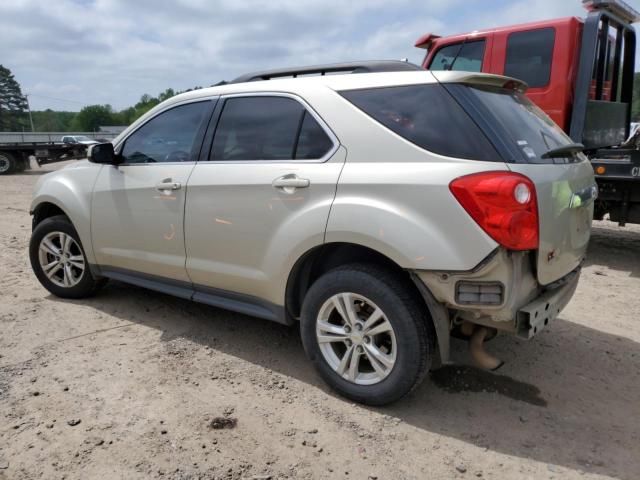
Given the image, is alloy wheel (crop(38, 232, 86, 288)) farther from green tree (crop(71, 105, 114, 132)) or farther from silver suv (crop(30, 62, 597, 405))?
green tree (crop(71, 105, 114, 132))

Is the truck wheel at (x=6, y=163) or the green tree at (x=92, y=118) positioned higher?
the green tree at (x=92, y=118)

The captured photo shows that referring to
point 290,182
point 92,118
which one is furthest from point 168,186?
point 92,118

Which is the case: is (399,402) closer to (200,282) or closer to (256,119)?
(200,282)

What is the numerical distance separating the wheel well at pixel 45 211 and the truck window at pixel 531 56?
497 centimetres

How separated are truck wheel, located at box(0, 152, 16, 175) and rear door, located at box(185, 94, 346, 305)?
1822 centimetres

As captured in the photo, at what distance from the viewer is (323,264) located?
3.15m

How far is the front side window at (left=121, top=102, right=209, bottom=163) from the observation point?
3.64 m

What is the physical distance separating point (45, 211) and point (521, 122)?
4100 millimetres

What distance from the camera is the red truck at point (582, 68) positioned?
5.52 metres

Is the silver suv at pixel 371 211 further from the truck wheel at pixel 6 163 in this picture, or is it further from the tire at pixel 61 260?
the truck wheel at pixel 6 163

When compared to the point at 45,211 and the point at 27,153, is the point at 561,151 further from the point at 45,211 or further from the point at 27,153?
the point at 27,153

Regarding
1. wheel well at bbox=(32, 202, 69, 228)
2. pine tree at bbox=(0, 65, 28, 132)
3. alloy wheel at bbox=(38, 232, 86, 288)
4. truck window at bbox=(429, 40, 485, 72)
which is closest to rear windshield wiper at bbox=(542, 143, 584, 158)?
truck window at bbox=(429, 40, 485, 72)

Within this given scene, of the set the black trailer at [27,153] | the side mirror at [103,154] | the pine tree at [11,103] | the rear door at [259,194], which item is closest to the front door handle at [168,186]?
the rear door at [259,194]

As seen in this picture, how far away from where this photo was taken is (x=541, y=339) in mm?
3857
